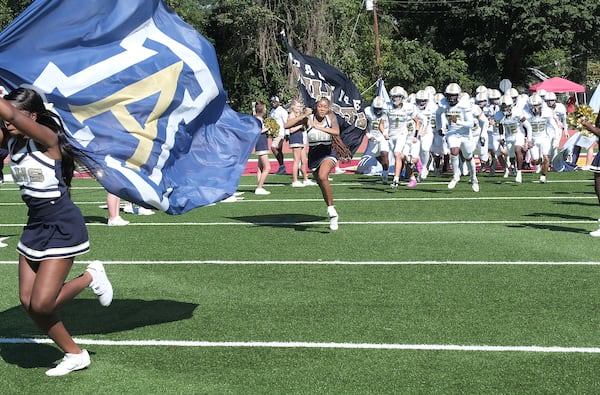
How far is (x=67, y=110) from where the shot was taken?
6.45 m

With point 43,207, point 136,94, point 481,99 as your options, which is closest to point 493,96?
point 481,99

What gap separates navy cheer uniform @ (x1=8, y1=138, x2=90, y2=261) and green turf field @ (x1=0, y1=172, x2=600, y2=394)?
0.86 m

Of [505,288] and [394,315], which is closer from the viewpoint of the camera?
[394,315]

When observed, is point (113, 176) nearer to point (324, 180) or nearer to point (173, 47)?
point (173, 47)

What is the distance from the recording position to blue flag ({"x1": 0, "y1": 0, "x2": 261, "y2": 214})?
21.0 feet

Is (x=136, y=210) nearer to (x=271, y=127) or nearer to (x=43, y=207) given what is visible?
(x=271, y=127)

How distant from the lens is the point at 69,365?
19.1ft

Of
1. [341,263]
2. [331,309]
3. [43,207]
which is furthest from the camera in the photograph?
[341,263]

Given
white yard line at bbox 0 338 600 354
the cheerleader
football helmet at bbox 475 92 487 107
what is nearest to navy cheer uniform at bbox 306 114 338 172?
white yard line at bbox 0 338 600 354

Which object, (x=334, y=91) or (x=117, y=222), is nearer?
(x=117, y=222)

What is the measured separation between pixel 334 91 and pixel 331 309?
9.62m

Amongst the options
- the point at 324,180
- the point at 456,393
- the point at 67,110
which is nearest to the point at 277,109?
the point at 324,180

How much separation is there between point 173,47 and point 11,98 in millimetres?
2055

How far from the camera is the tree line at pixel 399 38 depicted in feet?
140
